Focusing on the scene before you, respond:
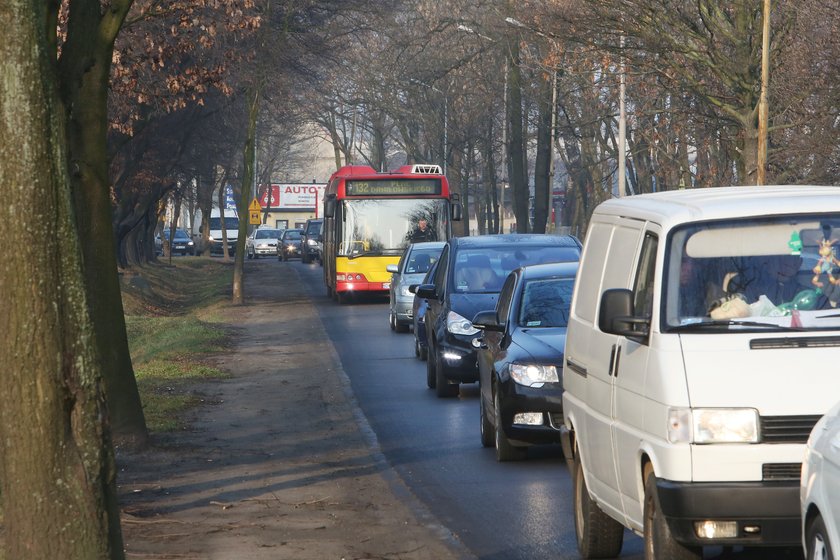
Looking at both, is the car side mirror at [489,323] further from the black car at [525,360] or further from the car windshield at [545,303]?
the car windshield at [545,303]

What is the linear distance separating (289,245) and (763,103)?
52228mm

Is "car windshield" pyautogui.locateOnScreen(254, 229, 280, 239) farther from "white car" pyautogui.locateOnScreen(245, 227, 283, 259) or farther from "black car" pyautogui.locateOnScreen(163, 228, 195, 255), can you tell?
"black car" pyautogui.locateOnScreen(163, 228, 195, 255)

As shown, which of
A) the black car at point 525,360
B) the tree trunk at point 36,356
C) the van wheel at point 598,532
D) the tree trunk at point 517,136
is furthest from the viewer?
the tree trunk at point 517,136

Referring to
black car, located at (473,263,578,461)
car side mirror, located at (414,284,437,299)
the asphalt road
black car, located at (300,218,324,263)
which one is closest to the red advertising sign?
black car, located at (300,218,324,263)

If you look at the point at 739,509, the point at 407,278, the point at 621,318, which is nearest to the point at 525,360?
the point at 621,318

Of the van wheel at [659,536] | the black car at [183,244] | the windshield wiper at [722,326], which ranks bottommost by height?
the black car at [183,244]

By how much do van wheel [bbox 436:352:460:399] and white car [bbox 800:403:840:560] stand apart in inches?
422

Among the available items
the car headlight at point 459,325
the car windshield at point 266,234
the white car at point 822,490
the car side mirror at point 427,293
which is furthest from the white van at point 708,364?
the car windshield at point 266,234

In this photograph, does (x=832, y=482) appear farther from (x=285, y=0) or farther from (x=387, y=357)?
(x=285, y=0)

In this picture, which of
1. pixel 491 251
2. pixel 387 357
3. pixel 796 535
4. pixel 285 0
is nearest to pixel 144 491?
pixel 796 535

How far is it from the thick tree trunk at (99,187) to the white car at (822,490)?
7293mm

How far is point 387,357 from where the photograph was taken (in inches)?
870

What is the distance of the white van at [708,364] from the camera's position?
6199 mm

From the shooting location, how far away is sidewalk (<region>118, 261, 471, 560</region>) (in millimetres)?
8570
